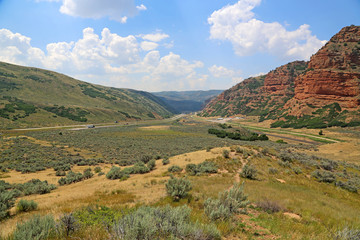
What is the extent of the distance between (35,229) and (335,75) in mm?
111658

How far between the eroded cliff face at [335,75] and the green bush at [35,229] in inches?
4189

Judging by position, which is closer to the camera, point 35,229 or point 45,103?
point 35,229

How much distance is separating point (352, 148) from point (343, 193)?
3428cm

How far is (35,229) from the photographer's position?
3834mm

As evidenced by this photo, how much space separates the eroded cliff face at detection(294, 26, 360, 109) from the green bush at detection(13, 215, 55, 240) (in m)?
106

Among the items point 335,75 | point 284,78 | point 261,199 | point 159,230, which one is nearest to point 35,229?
point 159,230

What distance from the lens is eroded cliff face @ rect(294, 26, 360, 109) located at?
7581 cm

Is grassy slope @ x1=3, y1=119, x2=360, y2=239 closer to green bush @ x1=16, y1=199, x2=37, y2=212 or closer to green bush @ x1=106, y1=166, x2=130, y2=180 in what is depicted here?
green bush @ x1=16, y1=199, x2=37, y2=212

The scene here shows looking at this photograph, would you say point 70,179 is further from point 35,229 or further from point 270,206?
point 270,206

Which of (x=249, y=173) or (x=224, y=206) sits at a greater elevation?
(x=224, y=206)

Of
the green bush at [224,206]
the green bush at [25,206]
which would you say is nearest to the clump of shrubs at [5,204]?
the green bush at [25,206]

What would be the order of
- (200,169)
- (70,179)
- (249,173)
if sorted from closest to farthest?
1. (249,173)
2. (70,179)
3. (200,169)

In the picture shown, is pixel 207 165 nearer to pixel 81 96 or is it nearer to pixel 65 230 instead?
pixel 65 230

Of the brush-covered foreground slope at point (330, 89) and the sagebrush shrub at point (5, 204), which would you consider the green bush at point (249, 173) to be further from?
the brush-covered foreground slope at point (330, 89)
